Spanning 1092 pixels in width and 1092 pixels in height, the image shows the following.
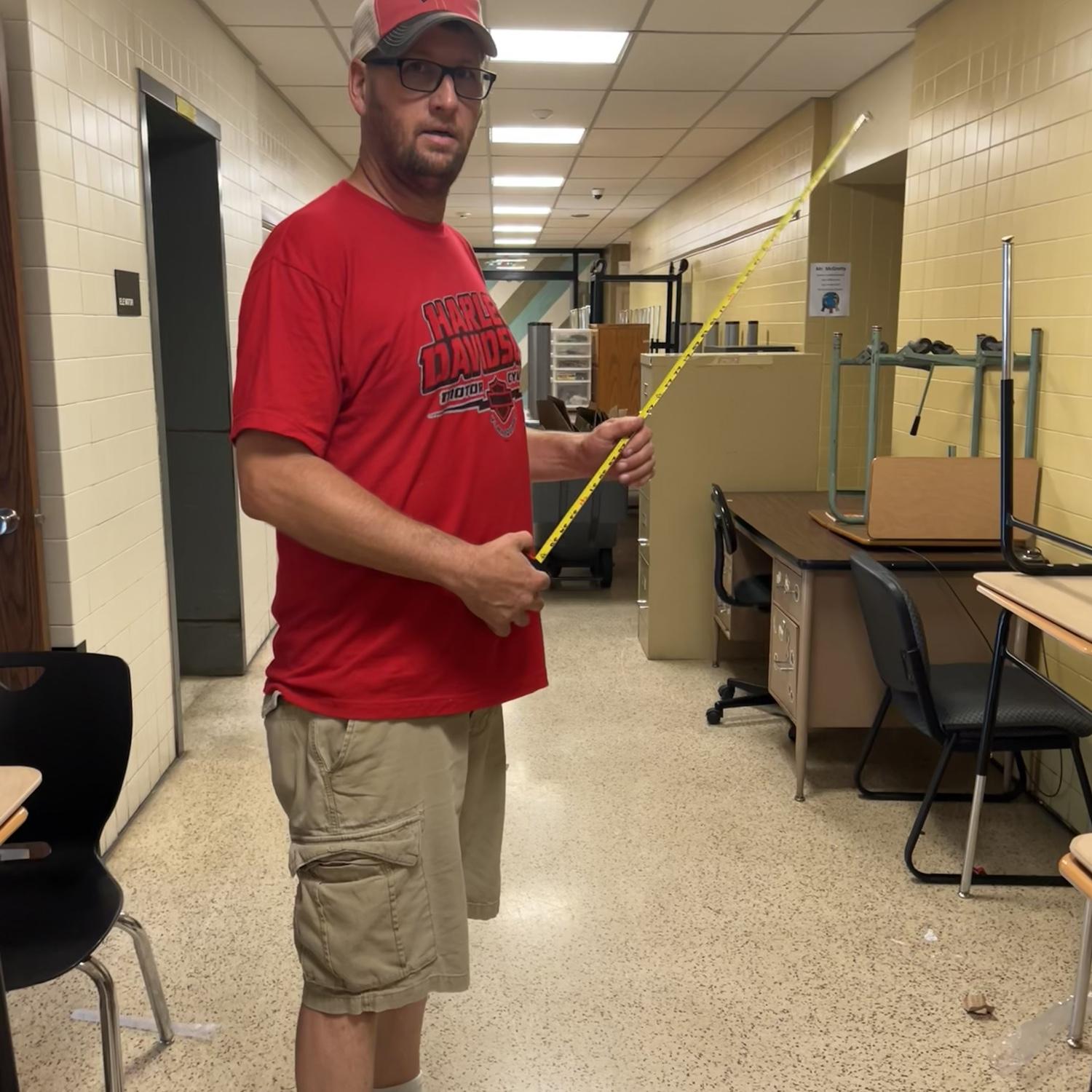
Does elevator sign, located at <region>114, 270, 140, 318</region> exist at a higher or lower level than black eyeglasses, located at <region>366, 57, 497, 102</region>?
lower

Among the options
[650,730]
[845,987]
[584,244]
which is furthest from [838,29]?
[584,244]

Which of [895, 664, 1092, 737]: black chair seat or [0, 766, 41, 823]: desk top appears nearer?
[0, 766, 41, 823]: desk top

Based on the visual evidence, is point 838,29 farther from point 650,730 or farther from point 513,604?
point 513,604

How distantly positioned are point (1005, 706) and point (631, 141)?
516 cm

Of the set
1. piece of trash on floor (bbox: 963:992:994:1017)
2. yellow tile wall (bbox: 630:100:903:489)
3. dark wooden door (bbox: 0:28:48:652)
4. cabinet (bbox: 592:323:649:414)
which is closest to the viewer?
piece of trash on floor (bbox: 963:992:994:1017)

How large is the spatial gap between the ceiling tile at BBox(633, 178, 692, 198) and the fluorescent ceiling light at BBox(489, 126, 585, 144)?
182 cm

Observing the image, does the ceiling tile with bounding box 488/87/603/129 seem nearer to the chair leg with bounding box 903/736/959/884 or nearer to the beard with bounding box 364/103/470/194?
the chair leg with bounding box 903/736/959/884

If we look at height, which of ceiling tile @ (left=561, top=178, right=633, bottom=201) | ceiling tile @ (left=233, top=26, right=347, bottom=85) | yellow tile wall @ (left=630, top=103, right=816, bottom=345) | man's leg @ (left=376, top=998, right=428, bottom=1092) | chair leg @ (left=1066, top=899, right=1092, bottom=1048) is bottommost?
chair leg @ (left=1066, top=899, right=1092, bottom=1048)

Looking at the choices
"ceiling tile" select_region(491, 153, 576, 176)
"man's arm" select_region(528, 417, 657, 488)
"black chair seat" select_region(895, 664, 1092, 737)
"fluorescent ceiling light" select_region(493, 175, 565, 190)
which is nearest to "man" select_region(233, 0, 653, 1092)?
"man's arm" select_region(528, 417, 657, 488)

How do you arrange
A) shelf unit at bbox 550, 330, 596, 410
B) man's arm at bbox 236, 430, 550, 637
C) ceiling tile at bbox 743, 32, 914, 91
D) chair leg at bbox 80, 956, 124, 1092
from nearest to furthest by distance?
1. man's arm at bbox 236, 430, 550, 637
2. chair leg at bbox 80, 956, 124, 1092
3. ceiling tile at bbox 743, 32, 914, 91
4. shelf unit at bbox 550, 330, 596, 410

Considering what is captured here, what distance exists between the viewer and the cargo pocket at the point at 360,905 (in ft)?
4.21

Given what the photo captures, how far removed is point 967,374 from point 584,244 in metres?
11.2

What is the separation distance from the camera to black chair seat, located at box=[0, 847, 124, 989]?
5.09ft

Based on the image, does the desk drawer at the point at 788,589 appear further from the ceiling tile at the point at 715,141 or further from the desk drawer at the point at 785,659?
the ceiling tile at the point at 715,141
